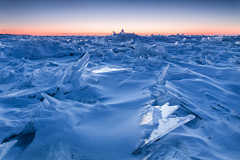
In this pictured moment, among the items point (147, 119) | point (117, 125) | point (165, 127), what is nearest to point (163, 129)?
point (165, 127)

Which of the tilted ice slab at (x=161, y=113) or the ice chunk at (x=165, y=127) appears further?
the tilted ice slab at (x=161, y=113)

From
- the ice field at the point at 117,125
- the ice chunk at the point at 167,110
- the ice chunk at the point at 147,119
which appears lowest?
the ice field at the point at 117,125

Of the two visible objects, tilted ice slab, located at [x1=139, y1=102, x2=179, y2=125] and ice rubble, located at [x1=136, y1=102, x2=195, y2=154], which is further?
tilted ice slab, located at [x1=139, y1=102, x2=179, y2=125]

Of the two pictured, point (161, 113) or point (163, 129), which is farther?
point (161, 113)

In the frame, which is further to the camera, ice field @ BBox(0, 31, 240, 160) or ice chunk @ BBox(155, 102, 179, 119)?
ice chunk @ BBox(155, 102, 179, 119)

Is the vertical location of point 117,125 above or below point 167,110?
below

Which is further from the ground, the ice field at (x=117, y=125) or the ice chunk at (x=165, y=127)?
the ice chunk at (x=165, y=127)

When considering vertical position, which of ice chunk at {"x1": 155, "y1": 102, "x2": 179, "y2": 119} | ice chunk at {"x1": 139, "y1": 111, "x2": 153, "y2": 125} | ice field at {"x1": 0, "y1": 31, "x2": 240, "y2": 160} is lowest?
ice field at {"x1": 0, "y1": 31, "x2": 240, "y2": 160}

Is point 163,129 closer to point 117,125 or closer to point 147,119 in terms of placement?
point 147,119

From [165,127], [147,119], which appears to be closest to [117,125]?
[147,119]

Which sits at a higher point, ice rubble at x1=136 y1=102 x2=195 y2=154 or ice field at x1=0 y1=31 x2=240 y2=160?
ice rubble at x1=136 y1=102 x2=195 y2=154

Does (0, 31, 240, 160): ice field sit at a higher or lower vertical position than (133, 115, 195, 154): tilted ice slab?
lower

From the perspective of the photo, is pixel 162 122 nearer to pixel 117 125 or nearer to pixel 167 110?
pixel 167 110

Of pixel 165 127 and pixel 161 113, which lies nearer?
pixel 165 127
